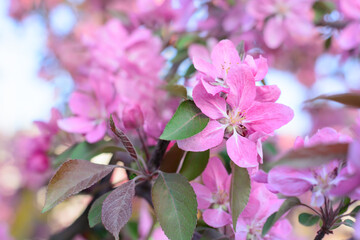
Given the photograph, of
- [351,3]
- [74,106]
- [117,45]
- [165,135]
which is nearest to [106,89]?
[74,106]

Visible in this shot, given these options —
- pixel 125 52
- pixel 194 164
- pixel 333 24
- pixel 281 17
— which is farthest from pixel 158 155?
pixel 333 24

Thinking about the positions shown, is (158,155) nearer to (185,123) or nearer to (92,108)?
(185,123)

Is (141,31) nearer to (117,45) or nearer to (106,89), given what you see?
(117,45)

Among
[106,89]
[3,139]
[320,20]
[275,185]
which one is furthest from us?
[3,139]

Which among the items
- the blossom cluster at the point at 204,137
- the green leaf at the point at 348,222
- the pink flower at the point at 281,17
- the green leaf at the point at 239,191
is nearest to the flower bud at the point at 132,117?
the blossom cluster at the point at 204,137

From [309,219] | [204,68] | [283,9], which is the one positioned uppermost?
[204,68]

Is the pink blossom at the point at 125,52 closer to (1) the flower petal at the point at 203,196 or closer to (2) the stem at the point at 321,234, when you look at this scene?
(1) the flower petal at the point at 203,196
